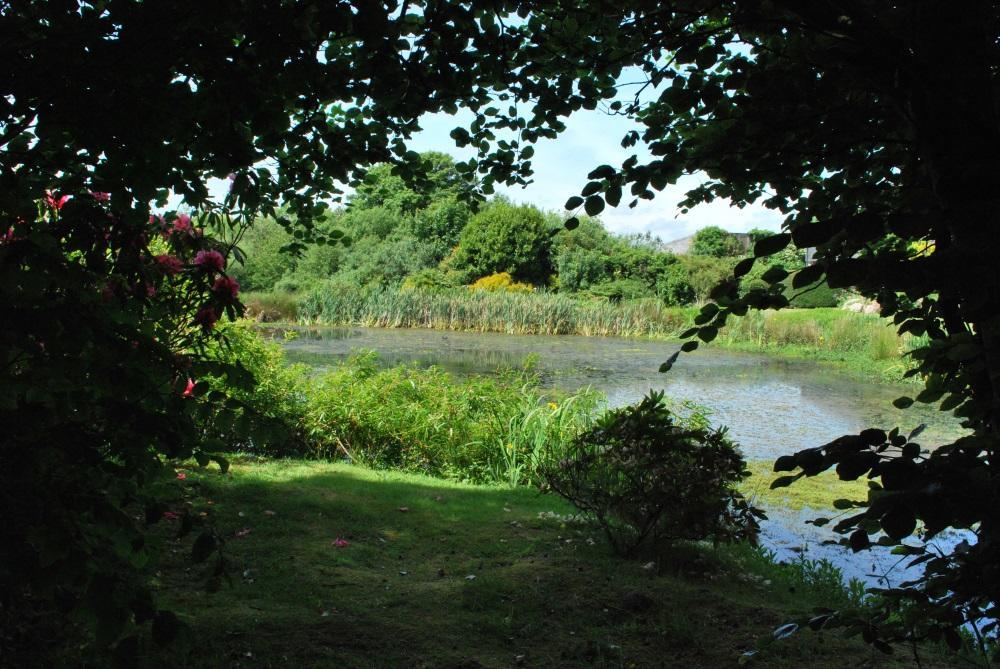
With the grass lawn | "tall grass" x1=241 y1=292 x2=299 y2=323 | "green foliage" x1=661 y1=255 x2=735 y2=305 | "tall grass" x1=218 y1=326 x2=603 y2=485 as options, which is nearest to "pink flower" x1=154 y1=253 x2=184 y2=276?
the grass lawn

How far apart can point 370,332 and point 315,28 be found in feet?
63.9

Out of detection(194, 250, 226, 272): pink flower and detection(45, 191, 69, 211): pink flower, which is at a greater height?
detection(45, 191, 69, 211): pink flower

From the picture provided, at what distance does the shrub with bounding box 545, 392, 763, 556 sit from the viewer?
13.1 ft

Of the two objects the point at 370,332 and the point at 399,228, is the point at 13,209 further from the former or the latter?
the point at 399,228

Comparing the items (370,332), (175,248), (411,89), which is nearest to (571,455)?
(175,248)

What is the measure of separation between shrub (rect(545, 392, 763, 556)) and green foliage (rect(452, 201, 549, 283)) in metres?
27.9

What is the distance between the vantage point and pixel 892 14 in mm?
1431

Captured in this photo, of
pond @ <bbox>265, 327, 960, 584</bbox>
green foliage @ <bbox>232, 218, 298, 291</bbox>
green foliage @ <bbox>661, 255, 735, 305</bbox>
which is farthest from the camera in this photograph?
green foliage @ <bbox>232, 218, 298, 291</bbox>

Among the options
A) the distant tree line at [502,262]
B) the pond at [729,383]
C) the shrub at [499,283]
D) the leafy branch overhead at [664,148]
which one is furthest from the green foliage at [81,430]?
the shrub at [499,283]

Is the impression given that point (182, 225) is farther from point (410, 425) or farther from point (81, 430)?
point (410, 425)

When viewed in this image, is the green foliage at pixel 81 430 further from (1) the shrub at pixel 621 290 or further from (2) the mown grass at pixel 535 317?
(1) the shrub at pixel 621 290

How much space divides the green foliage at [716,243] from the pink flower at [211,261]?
144 ft

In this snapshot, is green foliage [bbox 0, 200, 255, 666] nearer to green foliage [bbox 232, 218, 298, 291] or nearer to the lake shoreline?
the lake shoreline

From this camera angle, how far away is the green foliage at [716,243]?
44156mm
